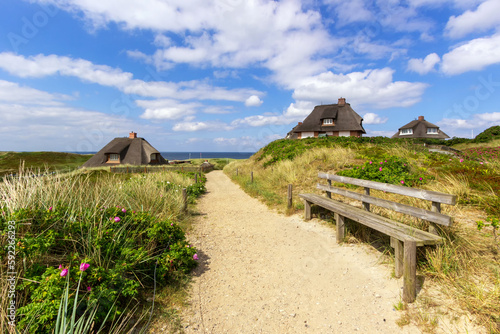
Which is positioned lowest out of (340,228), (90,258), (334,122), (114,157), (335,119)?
(340,228)

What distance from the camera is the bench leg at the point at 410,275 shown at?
A: 2.95 metres

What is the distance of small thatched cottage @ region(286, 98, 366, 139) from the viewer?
34844 millimetres

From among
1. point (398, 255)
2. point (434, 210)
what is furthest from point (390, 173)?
point (398, 255)

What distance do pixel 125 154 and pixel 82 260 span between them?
3885 cm

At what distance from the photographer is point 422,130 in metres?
46.5

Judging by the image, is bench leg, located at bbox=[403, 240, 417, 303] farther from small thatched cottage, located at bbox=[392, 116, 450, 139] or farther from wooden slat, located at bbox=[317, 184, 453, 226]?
small thatched cottage, located at bbox=[392, 116, 450, 139]

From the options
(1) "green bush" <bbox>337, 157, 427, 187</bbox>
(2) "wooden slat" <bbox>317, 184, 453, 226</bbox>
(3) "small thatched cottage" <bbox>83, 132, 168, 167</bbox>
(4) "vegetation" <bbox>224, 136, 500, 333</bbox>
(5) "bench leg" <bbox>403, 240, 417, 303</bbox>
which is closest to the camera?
(4) "vegetation" <bbox>224, 136, 500, 333</bbox>

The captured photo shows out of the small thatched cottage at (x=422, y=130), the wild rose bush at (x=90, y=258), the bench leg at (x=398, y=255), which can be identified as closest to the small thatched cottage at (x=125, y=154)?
the wild rose bush at (x=90, y=258)

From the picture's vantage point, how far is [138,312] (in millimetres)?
2871

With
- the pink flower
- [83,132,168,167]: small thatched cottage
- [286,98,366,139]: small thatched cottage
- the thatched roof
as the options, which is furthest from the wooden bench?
[83,132,168,167]: small thatched cottage

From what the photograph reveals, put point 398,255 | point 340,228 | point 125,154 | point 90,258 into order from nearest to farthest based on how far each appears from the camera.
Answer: point 90,258, point 398,255, point 340,228, point 125,154

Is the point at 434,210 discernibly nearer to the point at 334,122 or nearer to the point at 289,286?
the point at 289,286

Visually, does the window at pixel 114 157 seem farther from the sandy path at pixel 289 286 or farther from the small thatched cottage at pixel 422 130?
the small thatched cottage at pixel 422 130

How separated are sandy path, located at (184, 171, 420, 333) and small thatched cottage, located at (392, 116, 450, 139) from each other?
52489mm
